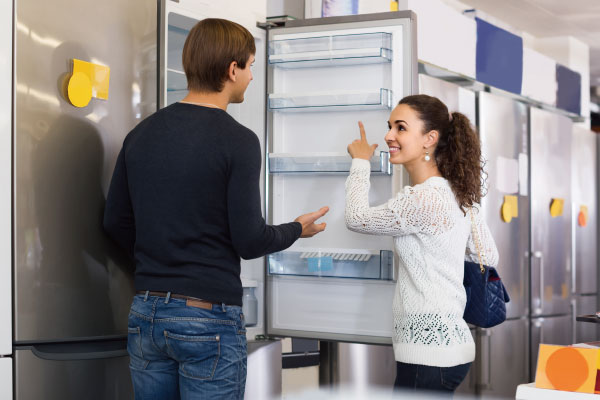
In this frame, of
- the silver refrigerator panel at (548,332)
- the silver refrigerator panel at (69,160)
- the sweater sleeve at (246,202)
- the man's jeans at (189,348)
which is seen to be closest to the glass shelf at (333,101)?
the silver refrigerator panel at (69,160)

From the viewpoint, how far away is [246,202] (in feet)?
5.60

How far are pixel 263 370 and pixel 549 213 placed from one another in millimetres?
2414

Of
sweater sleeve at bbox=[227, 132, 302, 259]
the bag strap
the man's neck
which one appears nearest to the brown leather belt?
sweater sleeve at bbox=[227, 132, 302, 259]

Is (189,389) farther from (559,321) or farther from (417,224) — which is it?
(559,321)

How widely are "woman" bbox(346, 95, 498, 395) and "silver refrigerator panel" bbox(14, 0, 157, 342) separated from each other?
26.0 inches

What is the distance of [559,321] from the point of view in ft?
14.9

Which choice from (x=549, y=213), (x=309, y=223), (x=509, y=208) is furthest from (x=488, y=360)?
(x=309, y=223)

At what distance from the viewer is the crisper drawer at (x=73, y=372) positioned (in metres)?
1.92

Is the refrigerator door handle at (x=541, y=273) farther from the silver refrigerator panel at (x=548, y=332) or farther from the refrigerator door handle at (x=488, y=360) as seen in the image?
the refrigerator door handle at (x=488, y=360)

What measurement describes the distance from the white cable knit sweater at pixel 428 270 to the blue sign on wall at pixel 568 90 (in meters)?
2.94

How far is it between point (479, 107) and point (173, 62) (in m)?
1.87

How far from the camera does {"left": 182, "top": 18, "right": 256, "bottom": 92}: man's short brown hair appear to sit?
178cm

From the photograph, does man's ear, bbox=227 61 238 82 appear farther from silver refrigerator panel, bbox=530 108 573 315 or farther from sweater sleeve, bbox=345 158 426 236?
silver refrigerator panel, bbox=530 108 573 315

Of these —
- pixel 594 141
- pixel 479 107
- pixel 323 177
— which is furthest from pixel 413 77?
pixel 594 141
